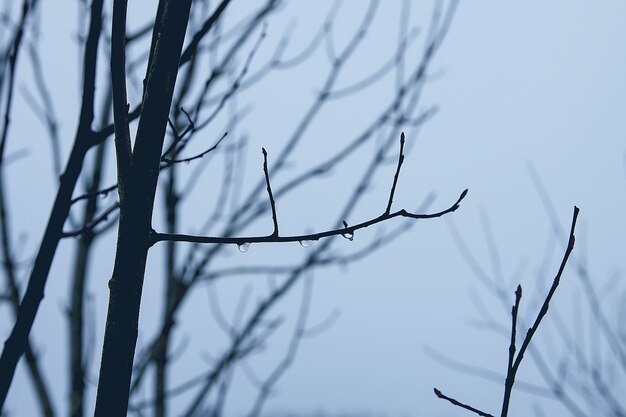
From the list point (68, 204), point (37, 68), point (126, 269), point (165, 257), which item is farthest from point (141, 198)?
point (165, 257)

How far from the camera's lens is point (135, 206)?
90 cm

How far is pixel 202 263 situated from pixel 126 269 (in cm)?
191

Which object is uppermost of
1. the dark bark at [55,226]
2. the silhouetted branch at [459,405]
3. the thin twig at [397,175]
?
the dark bark at [55,226]

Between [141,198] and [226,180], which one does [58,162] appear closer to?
[226,180]

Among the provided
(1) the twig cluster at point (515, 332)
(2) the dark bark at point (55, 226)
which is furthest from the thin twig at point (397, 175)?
(2) the dark bark at point (55, 226)

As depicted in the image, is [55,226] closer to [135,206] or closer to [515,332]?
[135,206]

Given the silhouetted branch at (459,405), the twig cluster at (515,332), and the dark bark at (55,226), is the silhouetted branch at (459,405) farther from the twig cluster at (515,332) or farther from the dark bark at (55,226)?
the dark bark at (55,226)

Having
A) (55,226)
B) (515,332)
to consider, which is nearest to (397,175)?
(515,332)

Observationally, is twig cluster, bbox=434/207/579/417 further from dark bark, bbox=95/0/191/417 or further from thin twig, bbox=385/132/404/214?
dark bark, bbox=95/0/191/417

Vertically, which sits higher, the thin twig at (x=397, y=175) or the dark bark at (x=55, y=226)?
the dark bark at (x=55, y=226)

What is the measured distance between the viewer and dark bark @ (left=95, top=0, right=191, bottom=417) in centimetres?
87

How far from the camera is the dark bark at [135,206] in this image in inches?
34.1

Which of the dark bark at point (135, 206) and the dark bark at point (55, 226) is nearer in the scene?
the dark bark at point (135, 206)

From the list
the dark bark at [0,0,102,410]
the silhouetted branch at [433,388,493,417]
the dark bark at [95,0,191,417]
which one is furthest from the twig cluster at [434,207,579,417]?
the dark bark at [0,0,102,410]
